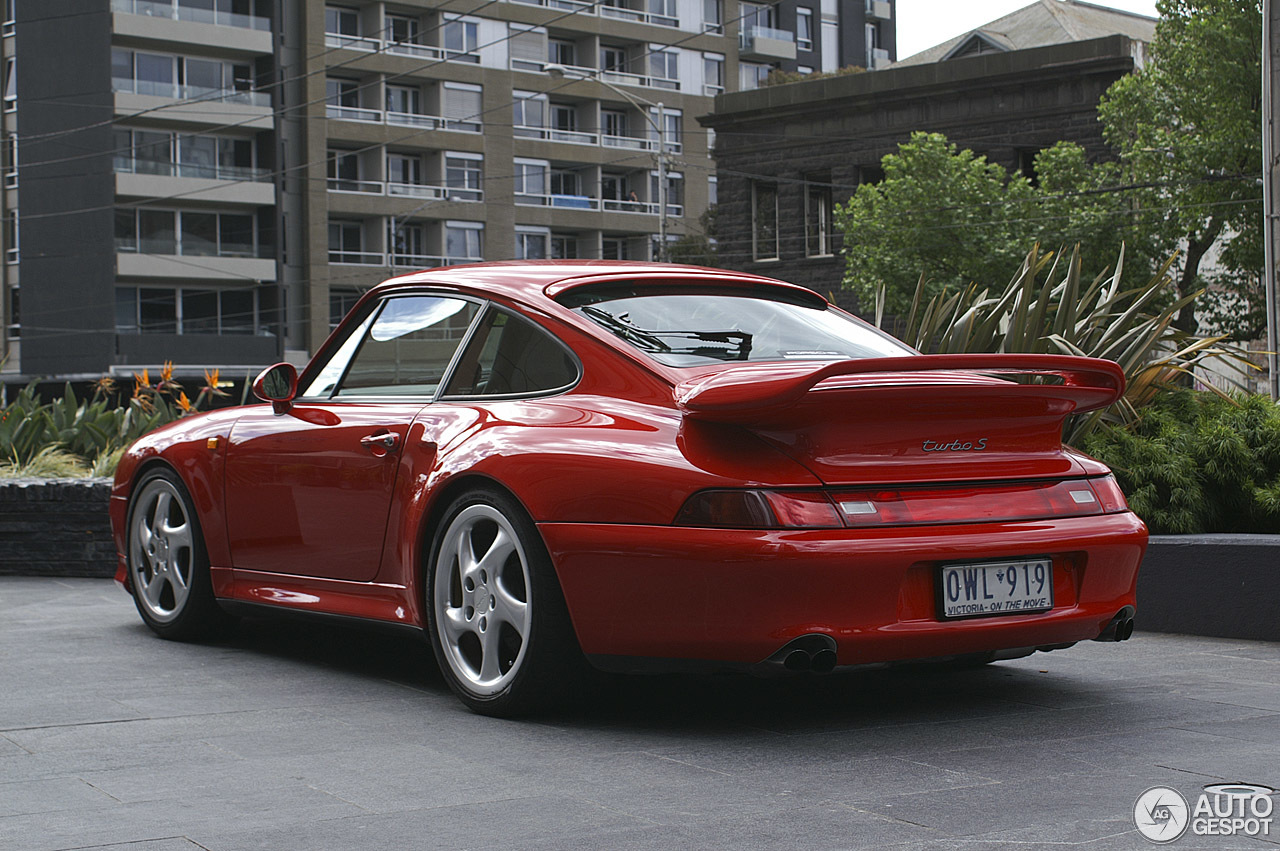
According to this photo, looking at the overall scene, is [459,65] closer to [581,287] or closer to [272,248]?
[272,248]

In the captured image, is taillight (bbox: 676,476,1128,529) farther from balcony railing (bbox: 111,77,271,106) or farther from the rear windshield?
balcony railing (bbox: 111,77,271,106)

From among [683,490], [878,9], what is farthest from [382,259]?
[683,490]

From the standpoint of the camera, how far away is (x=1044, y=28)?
1810 inches

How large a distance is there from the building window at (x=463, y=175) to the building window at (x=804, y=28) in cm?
2284

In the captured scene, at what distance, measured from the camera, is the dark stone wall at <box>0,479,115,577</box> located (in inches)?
376

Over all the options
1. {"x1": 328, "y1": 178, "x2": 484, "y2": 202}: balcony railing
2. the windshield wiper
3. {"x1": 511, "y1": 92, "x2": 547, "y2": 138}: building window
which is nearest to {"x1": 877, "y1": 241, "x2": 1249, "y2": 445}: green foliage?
the windshield wiper

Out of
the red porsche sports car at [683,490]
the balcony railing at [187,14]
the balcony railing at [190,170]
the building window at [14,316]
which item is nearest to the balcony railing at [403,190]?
the balcony railing at [190,170]

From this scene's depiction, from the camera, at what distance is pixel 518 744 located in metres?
4.30

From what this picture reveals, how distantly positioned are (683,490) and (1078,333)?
4552mm

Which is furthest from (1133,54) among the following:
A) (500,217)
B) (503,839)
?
(503,839)

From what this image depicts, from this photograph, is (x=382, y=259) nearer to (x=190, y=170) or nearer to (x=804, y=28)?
(x=190, y=170)

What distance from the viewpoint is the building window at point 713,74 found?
7419cm

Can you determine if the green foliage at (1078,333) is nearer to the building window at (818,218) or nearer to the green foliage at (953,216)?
the green foliage at (953,216)

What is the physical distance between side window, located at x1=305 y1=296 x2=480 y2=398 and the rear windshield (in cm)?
57
